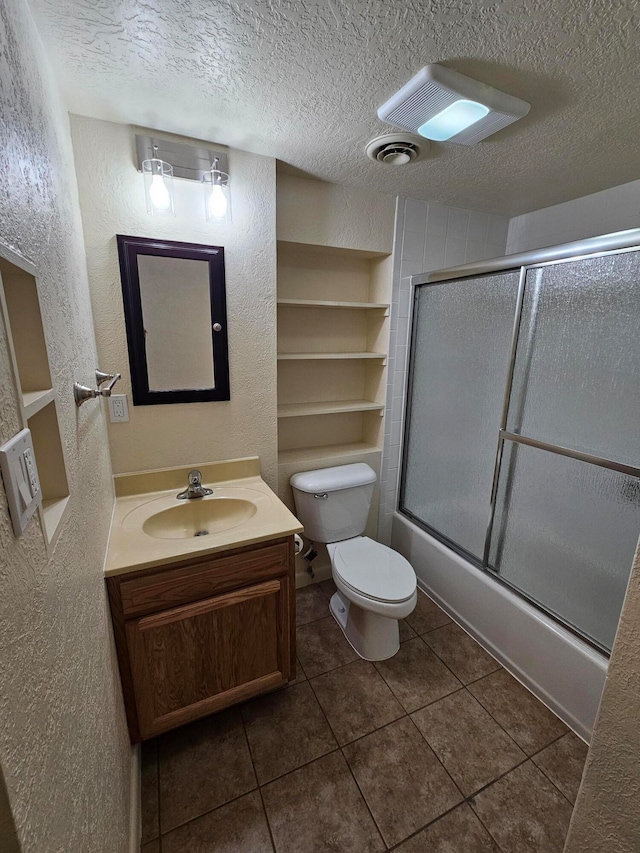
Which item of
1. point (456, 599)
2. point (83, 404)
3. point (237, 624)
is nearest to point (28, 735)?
point (83, 404)

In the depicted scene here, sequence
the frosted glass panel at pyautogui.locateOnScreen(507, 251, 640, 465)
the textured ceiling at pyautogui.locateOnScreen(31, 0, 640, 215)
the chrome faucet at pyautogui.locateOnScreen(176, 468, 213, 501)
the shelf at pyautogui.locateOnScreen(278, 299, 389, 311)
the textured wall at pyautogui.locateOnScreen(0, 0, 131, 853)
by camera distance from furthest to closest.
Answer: the shelf at pyautogui.locateOnScreen(278, 299, 389, 311) < the chrome faucet at pyautogui.locateOnScreen(176, 468, 213, 501) < the frosted glass panel at pyautogui.locateOnScreen(507, 251, 640, 465) < the textured ceiling at pyautogui.locateOnScreen(31, 0, 640, 215) < the textured wall at pyautogui.locateOnScreen(0, 0, 131, 853)

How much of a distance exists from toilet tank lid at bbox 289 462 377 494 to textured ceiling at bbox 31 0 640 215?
1430mm

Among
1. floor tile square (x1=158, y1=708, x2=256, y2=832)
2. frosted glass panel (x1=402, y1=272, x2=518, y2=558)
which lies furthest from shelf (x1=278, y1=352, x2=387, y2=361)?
floor tile square (x1=158, y1=708, x2=256, y2=832)

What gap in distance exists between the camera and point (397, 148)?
144 centimetres

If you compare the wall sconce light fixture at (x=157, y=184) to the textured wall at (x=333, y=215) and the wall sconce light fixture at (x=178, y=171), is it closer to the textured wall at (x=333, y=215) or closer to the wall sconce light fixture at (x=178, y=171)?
the wall sconce light fixture at (x=178, y=171)

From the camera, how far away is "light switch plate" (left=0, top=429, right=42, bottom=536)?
47 cm

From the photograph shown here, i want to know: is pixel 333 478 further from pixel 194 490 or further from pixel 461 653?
pixel 461 653

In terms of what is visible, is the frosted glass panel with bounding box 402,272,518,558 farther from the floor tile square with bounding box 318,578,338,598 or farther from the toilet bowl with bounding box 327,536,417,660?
the floor tile square with bounding box 318,578,338,598

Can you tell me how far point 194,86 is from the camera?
113 cm

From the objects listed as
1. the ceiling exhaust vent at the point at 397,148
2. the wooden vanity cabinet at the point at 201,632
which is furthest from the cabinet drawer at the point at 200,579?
the ceiling exhaust vent at the point at 397,148

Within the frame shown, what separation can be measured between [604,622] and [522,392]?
0.95 metres

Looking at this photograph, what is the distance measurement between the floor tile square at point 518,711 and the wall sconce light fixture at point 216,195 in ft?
7.33

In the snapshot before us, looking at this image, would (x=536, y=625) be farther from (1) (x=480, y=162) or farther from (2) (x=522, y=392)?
(1) (x=480, y=162)

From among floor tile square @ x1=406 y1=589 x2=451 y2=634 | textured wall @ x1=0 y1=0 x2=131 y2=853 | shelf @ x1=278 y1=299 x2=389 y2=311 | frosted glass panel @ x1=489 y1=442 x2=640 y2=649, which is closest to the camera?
textured wall @ x1=0 y1=0 x2=131 y2=853
